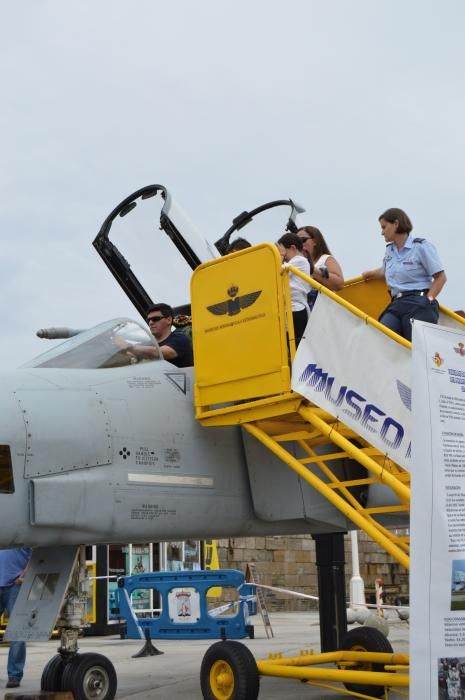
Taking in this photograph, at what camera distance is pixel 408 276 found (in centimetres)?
713

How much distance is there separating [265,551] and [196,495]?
1855 cm

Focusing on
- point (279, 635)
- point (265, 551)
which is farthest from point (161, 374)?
point (265, 551)

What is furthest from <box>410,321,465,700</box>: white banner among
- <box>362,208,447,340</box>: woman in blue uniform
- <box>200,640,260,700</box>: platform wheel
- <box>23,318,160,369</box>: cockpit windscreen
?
<box>23,318,160,369</box>: cockpit windscreen

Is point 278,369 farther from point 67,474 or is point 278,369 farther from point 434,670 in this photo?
point 434,670

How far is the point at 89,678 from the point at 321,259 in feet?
12.5

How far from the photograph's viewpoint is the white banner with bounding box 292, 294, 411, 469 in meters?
6.02

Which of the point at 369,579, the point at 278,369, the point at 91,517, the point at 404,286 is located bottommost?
the point at 369,579

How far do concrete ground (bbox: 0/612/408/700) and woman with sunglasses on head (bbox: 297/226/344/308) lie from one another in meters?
3.40

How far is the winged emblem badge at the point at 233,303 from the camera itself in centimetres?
678

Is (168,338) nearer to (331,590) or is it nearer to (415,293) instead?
(415,293)

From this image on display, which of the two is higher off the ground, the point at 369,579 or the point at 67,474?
the point at 67,474

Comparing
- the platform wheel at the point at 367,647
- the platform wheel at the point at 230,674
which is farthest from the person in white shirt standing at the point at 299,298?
the platform wheel at the point at 367,647

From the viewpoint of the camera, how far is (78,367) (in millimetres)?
6734

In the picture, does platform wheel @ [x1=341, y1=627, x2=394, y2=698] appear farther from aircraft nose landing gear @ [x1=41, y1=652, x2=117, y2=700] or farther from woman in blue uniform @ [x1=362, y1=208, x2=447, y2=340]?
woman in blue uniform @ [x1=362, y1=208, x2=447, y2=340]
